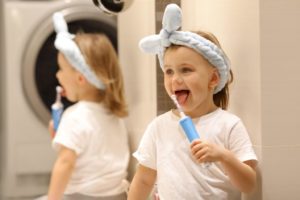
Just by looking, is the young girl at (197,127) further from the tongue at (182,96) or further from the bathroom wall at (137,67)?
the bathroom wall at (137,67)

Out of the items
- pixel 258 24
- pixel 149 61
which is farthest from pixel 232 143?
pixel 149 61

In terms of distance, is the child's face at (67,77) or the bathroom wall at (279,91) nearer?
the bathroom wall at (279,91)

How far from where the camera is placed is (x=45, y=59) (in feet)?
4.47

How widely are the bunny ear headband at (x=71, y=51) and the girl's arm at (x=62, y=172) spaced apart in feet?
0.64

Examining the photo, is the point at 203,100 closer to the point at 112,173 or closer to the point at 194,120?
the point at 194,120

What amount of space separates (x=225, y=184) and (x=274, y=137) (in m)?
0.11

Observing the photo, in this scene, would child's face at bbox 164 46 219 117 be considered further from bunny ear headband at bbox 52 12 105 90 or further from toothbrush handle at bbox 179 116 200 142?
bunny ear headband at bbox 52 12 105 90

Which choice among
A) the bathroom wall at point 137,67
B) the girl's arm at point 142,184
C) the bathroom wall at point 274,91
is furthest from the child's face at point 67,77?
the bathroom wall at point 274,91

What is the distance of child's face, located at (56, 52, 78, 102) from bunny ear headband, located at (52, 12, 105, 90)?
29mm

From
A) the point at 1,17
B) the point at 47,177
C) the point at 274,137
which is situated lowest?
the point at 47,177

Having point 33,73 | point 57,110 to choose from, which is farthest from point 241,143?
point 33,73

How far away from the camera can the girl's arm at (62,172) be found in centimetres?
120

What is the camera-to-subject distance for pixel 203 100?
30.1 inches

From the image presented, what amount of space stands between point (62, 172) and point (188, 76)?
595 millimetres
